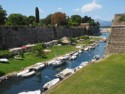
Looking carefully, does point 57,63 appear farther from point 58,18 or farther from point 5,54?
point 58,18

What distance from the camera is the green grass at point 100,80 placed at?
78.4 feet

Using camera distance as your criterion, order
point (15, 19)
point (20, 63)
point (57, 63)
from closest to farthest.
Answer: point (20, 63)
point (57, 63)
point (15, 19)

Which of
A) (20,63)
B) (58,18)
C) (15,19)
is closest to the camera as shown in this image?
(20,63)

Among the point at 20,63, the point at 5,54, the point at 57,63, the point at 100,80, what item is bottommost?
the point at 57,63

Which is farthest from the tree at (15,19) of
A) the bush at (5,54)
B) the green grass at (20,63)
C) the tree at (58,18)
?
the bush at (5,54)

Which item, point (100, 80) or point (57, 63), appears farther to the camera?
point (57, 63)

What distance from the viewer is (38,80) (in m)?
43.7

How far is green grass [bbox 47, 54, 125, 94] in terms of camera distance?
23881 mm

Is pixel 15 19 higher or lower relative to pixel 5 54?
higher

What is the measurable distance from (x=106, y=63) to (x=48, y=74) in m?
16.7

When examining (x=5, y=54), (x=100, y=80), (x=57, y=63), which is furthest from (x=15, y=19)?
(x=100, y=80)

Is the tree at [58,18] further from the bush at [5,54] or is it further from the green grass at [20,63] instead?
the bush at [5,54]

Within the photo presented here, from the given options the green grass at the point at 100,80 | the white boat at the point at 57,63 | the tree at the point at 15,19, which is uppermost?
the tree at the point at 15,19

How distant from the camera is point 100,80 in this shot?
2680 cm
